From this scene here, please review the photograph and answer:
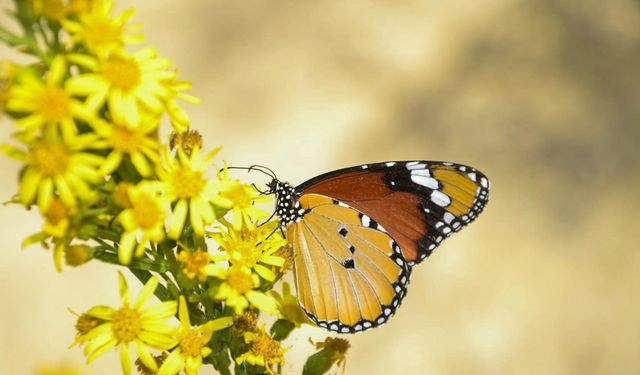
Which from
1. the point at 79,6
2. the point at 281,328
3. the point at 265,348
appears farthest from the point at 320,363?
the point at 79,6

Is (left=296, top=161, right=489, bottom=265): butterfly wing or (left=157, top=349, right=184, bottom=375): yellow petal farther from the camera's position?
(left=296, top=161, right=489, bottom=265): butterfly wing

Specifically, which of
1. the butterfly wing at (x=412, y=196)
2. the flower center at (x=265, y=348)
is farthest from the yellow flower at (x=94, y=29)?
the butterfly wing at (x=412, y=196)

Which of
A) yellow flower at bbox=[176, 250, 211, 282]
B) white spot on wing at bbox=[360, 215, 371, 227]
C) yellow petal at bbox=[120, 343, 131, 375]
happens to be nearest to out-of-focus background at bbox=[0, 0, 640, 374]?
white spot on wing at bbox=[360, 215, 371, 227]

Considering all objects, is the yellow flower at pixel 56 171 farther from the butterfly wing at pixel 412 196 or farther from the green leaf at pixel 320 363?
the butterfly wing at pixel 412 196

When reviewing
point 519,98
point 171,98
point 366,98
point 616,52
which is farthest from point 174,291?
point 616,52

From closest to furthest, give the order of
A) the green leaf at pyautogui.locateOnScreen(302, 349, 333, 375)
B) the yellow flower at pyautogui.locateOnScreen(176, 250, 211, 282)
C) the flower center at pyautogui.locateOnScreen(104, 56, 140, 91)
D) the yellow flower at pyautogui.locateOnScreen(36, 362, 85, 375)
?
the yellow flower at pyautogui.locateOnScreen(36, 362, 85, 375)
the flower center at pyautogui.locateOnScreen(104, 56, 140, 91)
the yellow flower at pyautogui.locateOnScreen(176, 250, 211, 282)
the green leaf at pyautogui.locateOnScreen(302, 349, 333, 375)

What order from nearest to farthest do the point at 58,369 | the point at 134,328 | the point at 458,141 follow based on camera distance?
1. the point at 58,369
2. the point at 134,328
3. the point at 458,141

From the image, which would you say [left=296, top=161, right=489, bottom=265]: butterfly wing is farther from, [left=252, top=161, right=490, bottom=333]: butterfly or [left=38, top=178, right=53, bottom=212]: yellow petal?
[left=38, top=178, right=53, bottom=212]: yellow petal

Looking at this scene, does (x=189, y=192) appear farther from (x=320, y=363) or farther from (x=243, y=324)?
(x=320, y=363)
